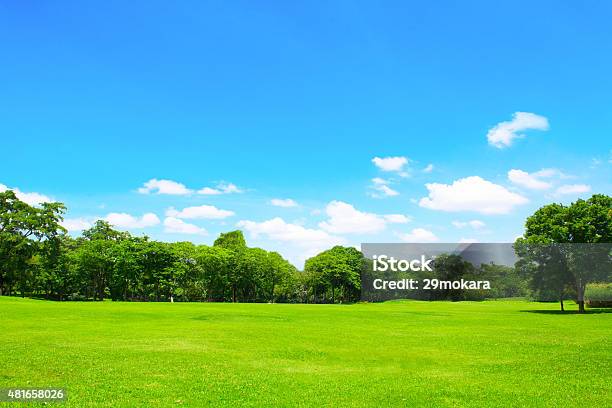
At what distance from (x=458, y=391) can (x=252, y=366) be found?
295 inches

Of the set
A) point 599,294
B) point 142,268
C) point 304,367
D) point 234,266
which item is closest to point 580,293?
point 599,294

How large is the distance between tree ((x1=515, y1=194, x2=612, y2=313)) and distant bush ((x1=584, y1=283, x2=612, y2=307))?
14.7 ft

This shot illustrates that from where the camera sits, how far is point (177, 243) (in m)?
116

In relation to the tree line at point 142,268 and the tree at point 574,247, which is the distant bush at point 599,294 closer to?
the tree at point 574,247

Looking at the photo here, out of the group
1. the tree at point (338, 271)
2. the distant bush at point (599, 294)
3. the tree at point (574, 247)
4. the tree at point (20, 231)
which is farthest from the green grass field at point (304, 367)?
the tree at point (338, 271)

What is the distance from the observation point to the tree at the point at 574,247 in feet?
201

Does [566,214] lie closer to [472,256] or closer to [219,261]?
[472,256]

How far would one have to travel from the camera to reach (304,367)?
62.2 feet

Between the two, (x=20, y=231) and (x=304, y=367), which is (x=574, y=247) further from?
(x=20, y=231)

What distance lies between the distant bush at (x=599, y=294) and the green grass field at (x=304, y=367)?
39.7m

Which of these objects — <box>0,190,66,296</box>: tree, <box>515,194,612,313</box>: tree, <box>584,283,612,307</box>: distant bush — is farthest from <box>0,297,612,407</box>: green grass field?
<box>0,190,66,296</box>: tree

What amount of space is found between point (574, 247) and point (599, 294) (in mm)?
11415

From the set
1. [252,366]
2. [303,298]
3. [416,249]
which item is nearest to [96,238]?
[303,298]

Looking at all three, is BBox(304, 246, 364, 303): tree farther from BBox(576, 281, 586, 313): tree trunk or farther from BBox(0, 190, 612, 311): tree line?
BBox(576, 281, 586, 313): tree trunk
